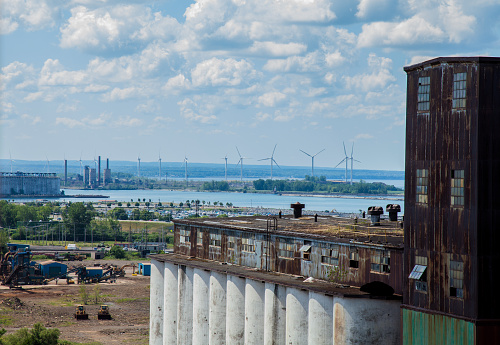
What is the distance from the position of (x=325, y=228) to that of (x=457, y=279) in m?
18.3

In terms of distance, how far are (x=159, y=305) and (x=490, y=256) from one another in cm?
3444

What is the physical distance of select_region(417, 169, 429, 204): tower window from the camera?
125 ft

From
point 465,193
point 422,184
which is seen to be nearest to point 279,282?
point 422,184

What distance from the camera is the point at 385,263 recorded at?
42656 mm

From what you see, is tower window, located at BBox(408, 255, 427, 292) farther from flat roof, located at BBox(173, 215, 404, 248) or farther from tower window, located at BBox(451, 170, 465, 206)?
flat roof, located at BBox(173, 215, 404, 248)

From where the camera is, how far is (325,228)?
176ft

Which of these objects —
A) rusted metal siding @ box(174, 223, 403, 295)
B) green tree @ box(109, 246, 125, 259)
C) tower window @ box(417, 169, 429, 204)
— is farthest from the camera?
green tree @ box(109, 246, 125, 259)

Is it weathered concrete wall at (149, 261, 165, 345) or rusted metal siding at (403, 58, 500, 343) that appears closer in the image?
rusted metal siding at (403, 58, 500, 343)

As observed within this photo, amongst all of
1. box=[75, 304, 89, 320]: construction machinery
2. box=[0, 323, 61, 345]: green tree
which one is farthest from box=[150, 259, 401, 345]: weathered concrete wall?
box=[75, 304, 89, 320]: construction machinery

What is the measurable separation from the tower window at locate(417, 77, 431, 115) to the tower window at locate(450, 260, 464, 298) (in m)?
7.44

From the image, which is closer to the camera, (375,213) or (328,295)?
(328,295)

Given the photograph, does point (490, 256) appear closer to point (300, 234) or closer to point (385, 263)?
point (385, 263)

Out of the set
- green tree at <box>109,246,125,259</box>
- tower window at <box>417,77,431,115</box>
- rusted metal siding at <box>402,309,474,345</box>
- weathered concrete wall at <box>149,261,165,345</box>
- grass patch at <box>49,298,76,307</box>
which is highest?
tower window at <box>417,77,431,115</box>

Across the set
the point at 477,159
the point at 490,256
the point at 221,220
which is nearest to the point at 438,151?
the point at 477,159
